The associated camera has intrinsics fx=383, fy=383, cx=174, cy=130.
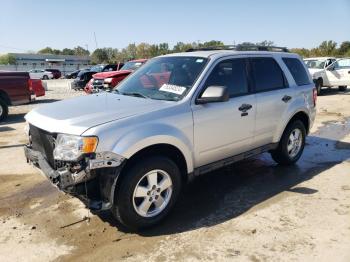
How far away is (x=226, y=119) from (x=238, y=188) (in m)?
1.20

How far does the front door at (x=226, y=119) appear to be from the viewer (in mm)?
4562

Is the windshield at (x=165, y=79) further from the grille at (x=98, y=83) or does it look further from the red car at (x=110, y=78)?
the grille at (x=98, y=83)

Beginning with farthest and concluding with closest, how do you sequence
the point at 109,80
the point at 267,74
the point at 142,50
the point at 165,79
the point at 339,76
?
the point at 142,50 < the point at 339,76 < the point at 109,80 < the point at 267,74 < the point at 165,79

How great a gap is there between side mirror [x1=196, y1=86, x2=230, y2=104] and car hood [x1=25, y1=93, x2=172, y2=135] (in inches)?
16.6

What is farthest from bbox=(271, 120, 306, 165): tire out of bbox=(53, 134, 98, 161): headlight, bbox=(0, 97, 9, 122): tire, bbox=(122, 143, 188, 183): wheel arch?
bbox=(0, 97, 9, 122): tire

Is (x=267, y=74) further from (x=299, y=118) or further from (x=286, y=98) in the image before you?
(x=299, y=118)

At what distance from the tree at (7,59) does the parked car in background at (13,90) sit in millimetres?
80975

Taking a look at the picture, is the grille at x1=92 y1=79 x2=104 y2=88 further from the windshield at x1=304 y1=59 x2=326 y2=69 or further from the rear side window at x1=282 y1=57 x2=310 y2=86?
the rear side window at x1=282 y1=57 x2=310 y2=86

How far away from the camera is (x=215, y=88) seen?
4418mm

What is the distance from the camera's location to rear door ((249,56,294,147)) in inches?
213

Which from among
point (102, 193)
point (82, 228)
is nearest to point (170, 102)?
point (102, 193)

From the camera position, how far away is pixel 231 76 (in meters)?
5.07

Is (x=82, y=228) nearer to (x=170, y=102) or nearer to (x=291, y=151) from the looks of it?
(x=170, y=102)

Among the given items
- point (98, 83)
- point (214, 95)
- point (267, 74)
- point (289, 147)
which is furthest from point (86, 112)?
point (98, 83)
